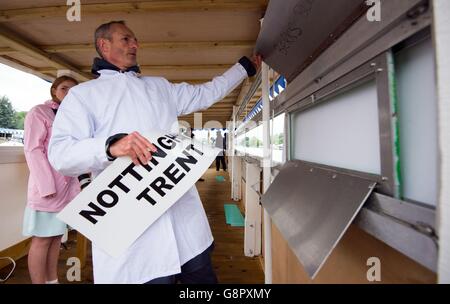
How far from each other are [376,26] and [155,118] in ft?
2.78

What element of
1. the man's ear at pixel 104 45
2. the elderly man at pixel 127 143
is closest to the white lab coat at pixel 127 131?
the elderly man at pixel 127 143

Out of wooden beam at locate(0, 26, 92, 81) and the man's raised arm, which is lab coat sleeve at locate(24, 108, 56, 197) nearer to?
wooden beam at locate(0, 26, 92, 81)

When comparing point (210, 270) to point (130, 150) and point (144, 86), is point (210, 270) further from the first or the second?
point (144, 86)

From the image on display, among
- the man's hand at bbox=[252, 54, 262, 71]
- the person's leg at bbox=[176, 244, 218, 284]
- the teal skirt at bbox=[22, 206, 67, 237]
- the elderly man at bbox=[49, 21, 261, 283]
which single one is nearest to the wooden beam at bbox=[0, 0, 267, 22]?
the man's hand at bbox=[252, 54, 262, 71]

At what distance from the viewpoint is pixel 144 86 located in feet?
3.70

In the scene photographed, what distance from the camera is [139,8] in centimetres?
154

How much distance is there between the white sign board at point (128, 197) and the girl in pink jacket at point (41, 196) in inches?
36.5

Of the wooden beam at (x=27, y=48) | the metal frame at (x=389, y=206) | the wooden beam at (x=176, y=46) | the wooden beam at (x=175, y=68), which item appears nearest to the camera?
the metal frame at (x=389, y=206)

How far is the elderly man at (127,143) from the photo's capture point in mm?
876

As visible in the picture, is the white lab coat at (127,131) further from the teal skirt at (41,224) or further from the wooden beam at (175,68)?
the wooden beam at (175,68)
